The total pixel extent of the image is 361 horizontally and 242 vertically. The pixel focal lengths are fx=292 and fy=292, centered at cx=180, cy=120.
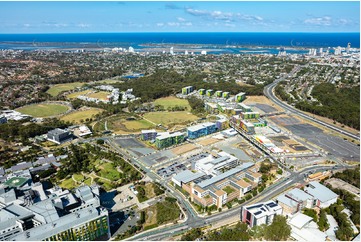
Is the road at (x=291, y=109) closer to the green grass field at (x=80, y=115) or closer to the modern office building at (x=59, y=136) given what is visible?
the green grass field at (x=80, y=115)

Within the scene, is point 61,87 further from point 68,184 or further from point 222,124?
point 68,184

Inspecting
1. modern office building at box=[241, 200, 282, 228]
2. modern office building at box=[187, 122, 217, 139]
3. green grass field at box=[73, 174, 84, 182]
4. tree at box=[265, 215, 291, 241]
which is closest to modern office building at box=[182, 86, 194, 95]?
modern office building at box=[187, 122, 217, 139]

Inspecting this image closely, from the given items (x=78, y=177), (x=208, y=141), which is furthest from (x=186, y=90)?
(x=78, y=177)

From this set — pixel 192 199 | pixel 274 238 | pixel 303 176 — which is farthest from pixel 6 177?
pixel 303 176

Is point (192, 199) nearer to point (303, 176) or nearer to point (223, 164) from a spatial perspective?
point (223, 164)

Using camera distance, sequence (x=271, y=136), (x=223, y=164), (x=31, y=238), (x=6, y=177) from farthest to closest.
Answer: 1. (x=271, y=136)
2. (x=223, y=164)
3. (x=6, y=177)
4. (x=31, y=238)

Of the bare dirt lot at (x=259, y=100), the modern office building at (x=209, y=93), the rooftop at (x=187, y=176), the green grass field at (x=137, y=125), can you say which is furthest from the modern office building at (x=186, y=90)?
the rooftop at (x=187, y=176)
